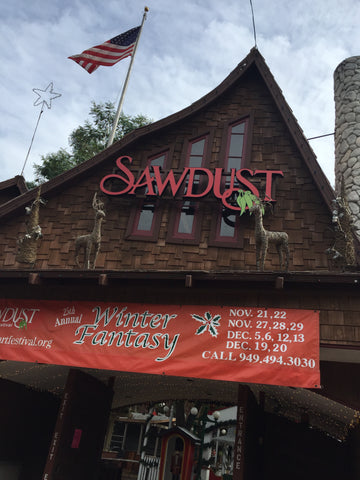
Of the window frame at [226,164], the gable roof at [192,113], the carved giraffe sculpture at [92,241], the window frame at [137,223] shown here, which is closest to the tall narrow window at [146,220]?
the window frame at [137,223]

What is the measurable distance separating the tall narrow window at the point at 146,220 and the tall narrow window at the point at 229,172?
4.78 feet

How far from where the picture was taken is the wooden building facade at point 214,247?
277 inches

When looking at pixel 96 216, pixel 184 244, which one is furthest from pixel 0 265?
pixel 184 244

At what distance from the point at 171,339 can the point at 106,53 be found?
11210mm

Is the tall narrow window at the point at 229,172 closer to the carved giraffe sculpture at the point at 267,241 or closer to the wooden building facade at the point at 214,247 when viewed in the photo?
the wooden building facade at the point at 214,247

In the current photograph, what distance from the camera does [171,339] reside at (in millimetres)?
7086

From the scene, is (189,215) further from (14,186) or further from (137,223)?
(14,186)

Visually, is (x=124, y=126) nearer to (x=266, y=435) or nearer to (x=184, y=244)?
(x=184, y=244)

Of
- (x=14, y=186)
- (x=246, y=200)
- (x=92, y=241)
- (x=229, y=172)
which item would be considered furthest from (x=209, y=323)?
(x=14, y=186)

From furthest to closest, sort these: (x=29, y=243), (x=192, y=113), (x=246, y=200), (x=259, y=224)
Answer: (x=192, y=113) < (x=29, y=243) < (x=246, y=200) < (x=259, y=224)

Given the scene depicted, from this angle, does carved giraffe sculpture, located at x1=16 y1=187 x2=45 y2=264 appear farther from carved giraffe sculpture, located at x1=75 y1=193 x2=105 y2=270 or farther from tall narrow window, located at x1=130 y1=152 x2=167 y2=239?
tall narrow window, located at x1=130 y1=152 x2=167 y2=239

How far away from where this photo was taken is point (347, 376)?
676 cm

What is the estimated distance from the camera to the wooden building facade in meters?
7.04

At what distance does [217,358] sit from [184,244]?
306 centimetres
